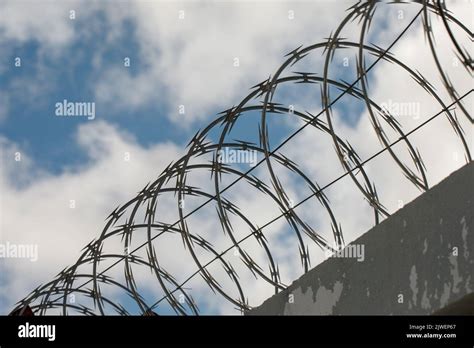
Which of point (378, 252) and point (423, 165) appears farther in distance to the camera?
point (423, 165)

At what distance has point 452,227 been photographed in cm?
677

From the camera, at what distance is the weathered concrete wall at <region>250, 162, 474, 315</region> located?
666 cm

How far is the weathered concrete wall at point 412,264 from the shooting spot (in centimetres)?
666

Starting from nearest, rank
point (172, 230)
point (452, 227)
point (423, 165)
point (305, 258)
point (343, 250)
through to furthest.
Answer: point (452, 227) < point (343, 250) < point (423, 165) < point (305, 258) < point (172, 230)

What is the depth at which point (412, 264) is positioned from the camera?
7.14 meters
